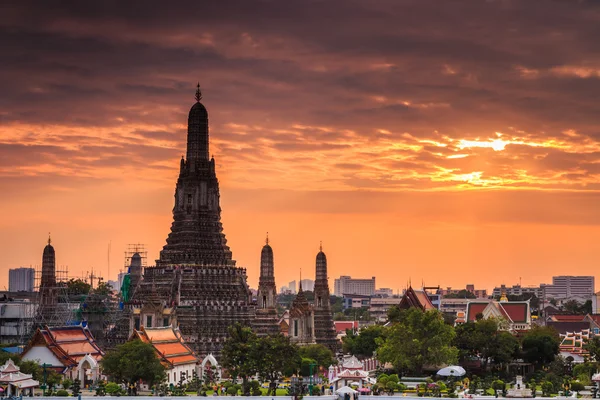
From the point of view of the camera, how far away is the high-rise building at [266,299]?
14175cm

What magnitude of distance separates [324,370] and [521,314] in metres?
36.3

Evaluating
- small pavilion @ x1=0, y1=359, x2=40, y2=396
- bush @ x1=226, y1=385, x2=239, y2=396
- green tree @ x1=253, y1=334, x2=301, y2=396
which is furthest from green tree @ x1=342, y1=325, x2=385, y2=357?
small pavilion @ x1=0, y1=359, x2=40, y2=396

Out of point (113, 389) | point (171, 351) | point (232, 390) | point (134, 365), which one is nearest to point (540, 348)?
point (171, 351)

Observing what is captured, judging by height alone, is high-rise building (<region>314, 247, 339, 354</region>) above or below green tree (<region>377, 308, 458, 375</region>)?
above

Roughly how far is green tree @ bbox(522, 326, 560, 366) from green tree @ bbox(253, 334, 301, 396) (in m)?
30.1

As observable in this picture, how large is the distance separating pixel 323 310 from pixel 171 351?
4803cm

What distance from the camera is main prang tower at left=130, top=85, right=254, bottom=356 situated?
131 m

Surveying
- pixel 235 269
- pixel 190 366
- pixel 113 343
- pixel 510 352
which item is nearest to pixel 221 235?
pixel 235 269

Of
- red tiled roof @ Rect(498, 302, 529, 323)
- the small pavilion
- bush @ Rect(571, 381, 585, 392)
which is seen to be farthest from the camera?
red tiled roof @ Rect(498, 302, 529, 323)

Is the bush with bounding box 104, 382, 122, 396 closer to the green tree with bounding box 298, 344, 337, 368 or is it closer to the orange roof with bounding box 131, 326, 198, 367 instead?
the orange roof with bounding box 131, 326, 198, 367

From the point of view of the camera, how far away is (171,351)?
114 metres

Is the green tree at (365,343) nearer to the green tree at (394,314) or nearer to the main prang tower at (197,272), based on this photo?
the green tree at (394,314)

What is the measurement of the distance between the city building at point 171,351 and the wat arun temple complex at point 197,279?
27.2 ft

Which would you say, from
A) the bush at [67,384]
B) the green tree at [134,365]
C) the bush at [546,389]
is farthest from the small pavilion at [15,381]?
the bush at [546,389]
